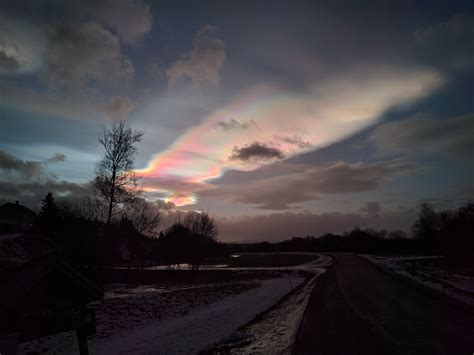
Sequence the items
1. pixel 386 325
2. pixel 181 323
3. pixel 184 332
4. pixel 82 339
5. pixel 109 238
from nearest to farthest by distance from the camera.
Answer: pixel 82 339 < pixel 386 325 < pixel 184 332 < pixel 181 323 < pixel 109 238

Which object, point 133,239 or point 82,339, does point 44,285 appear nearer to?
point 82,339

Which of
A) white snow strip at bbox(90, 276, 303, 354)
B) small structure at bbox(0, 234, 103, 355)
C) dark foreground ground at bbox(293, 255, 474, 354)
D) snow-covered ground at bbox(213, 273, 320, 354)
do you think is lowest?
white snow strip at bbox(90, 276, 303, 354)

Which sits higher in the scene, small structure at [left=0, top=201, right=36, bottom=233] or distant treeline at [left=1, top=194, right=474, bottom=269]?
small structure at [left=0, top=201, right=36, bottom=233]

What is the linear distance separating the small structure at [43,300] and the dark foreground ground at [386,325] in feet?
19.7

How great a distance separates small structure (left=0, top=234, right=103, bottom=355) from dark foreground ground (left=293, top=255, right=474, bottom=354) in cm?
600

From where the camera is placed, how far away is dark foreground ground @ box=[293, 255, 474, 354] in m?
9.15

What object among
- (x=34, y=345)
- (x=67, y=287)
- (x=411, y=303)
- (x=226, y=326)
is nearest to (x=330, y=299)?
(x=411, y=303)

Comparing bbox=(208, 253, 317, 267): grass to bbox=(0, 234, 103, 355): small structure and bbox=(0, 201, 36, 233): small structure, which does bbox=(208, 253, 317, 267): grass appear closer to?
bbox=(0, 201, 36, 233): small structure

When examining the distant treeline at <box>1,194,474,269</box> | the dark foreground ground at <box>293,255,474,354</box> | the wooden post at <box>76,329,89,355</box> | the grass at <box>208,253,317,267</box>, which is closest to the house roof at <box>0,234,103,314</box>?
the wooden post at <box>76,329,89,355</box>

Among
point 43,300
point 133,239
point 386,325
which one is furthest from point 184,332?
point 133,239

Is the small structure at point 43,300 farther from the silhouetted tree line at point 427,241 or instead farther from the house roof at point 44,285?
the silhouetted tree line at point 427,241

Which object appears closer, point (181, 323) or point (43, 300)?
point (43, 300)

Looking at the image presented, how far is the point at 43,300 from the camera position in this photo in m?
5.84

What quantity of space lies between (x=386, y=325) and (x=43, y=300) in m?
11.1
